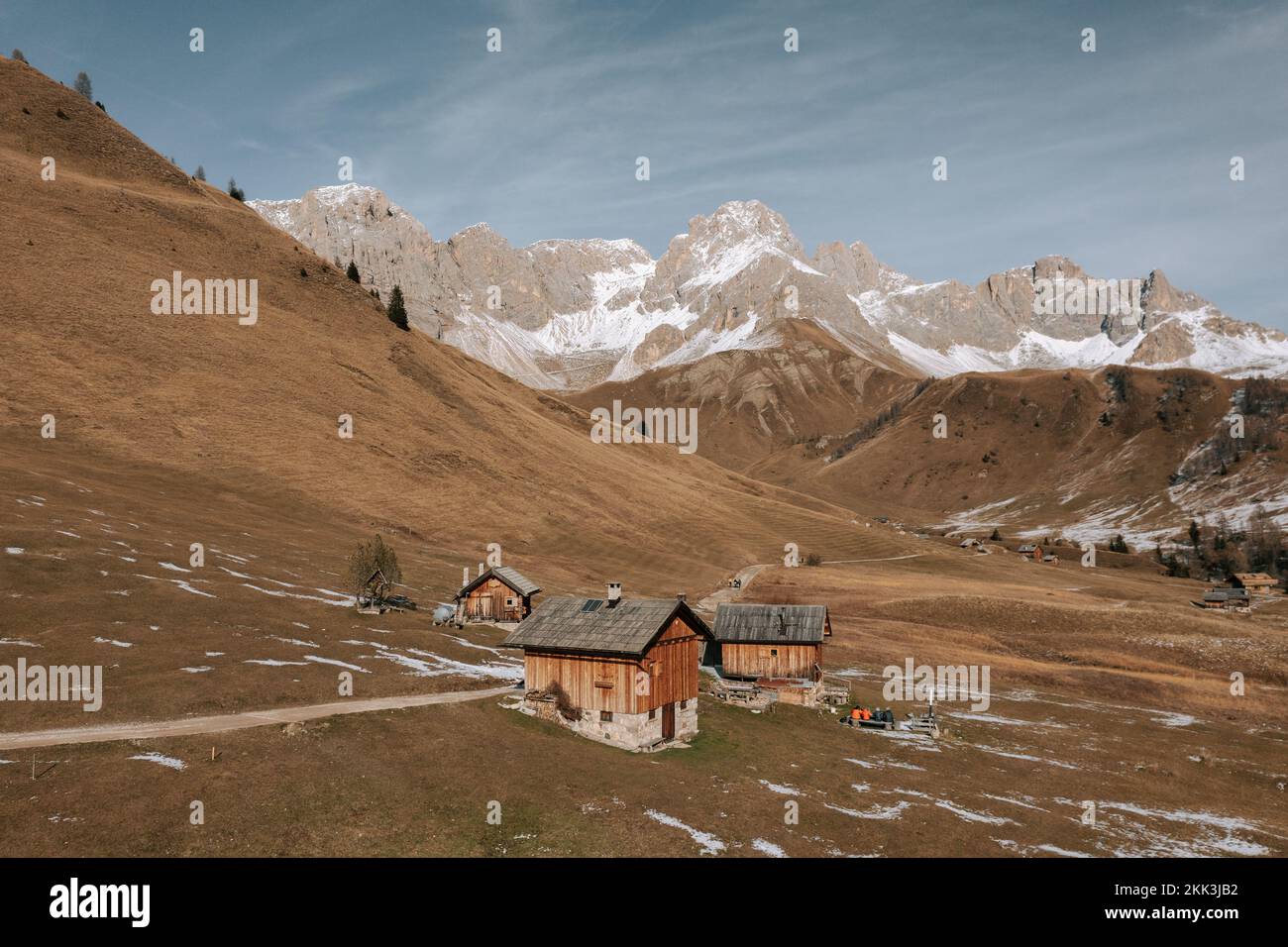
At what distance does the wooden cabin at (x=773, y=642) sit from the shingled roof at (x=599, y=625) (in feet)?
41.5

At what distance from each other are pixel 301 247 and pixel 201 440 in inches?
2929

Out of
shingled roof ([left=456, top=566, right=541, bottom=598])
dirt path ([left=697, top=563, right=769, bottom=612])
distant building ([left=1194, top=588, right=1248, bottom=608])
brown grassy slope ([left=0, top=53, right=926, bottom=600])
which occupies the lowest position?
distant building ([left=1194, top=588, right=1248, bottom=608])

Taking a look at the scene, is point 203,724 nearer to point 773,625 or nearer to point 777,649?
point 777,649

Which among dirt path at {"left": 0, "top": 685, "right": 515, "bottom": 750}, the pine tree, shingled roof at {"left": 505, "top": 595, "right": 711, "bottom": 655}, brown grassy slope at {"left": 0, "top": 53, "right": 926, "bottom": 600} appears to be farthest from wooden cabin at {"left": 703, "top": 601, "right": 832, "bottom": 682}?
the pine tree

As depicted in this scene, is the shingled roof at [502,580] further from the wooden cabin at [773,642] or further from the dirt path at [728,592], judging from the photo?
the dirt path at [728,592]

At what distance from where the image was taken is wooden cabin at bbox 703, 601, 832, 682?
177ft

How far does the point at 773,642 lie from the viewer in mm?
54719

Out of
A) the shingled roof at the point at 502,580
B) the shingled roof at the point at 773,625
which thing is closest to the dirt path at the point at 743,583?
the shingled roof at the point at 502,580

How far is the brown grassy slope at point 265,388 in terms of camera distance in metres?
91.8

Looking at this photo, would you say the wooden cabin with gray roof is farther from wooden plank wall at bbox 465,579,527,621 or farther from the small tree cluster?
the small tree cluster

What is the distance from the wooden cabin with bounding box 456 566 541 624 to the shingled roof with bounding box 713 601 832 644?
1694cm

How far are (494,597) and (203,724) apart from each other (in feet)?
113
